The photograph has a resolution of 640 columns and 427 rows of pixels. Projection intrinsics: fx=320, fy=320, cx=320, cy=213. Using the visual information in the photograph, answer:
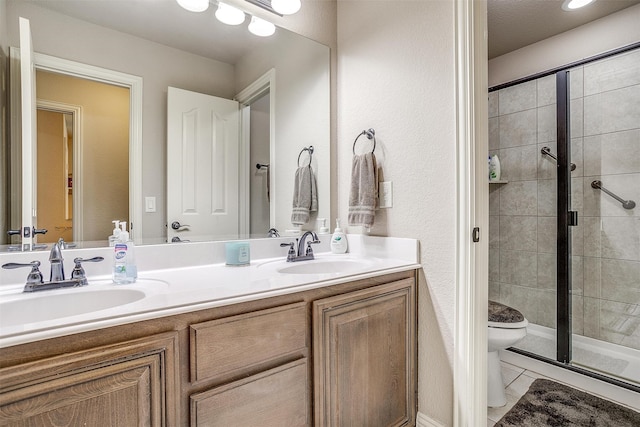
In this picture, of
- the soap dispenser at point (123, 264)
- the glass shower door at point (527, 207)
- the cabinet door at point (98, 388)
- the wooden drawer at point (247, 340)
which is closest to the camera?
the cabinet door at point (98, 388)

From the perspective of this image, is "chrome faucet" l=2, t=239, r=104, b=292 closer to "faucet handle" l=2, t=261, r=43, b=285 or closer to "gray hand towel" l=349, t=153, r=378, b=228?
"faucet handle" l=2, t=261, r=43, b=285

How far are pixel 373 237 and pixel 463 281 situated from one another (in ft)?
1.60

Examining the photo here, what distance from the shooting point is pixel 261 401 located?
895mm

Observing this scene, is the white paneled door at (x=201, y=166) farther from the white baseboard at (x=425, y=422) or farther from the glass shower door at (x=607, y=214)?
the glass shower door at (x=607, y=214)

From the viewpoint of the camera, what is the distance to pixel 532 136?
93.4 inches

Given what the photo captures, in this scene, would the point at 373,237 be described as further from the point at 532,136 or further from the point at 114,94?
the point at 532,136

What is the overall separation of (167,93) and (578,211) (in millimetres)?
2562

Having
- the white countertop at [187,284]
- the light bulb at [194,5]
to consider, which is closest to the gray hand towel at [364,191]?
the white countertop at [187,284]

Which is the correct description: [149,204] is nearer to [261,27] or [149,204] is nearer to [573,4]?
[261,27]

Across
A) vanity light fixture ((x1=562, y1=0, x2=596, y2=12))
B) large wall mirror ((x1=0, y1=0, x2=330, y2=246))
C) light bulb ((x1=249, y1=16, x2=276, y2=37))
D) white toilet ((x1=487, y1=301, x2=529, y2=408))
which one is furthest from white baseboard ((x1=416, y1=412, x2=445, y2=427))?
vanity light fixture ((x1=562, y1=0, x2=596, y2=12))

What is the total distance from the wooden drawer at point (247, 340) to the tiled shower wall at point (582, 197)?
6.99 ft

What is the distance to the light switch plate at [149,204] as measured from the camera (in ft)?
4.24

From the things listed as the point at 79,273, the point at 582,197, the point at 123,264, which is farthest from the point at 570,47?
the point at 79,273

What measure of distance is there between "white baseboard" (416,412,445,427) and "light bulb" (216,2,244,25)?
197cm
